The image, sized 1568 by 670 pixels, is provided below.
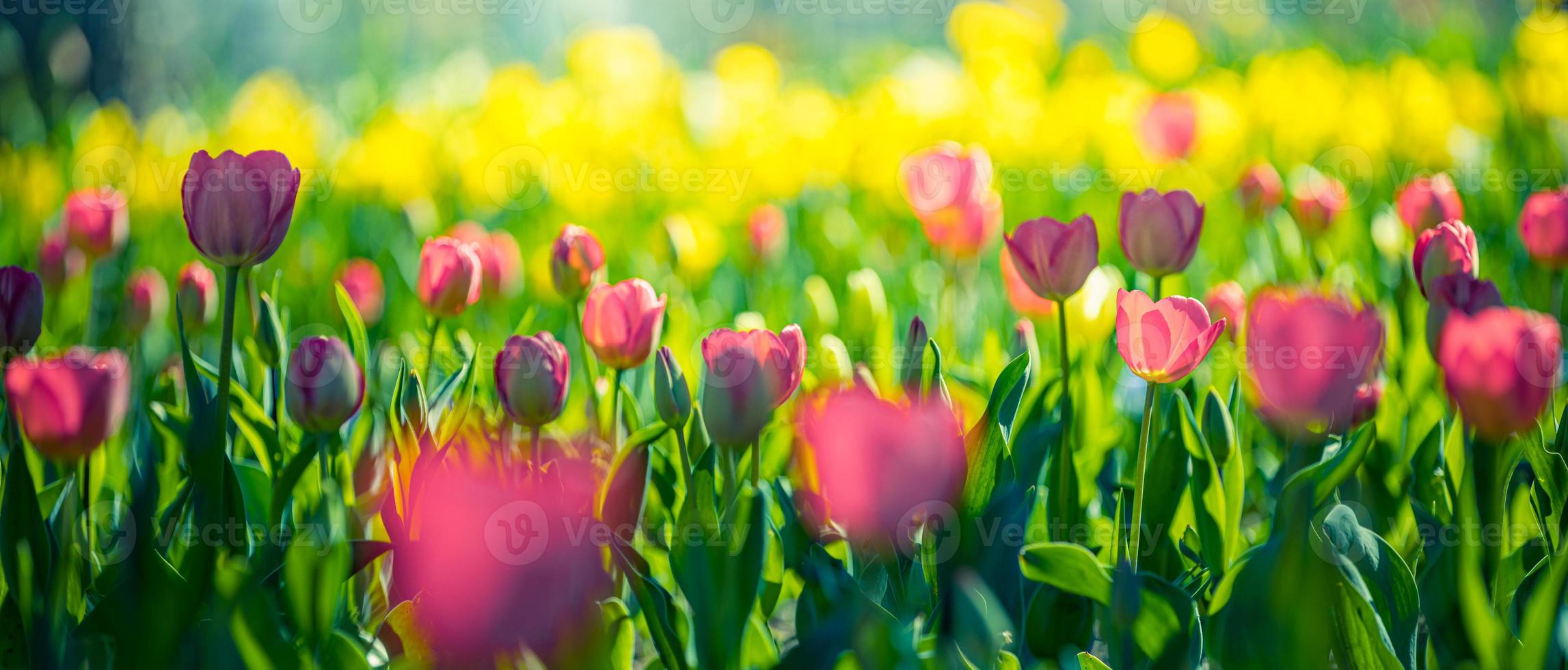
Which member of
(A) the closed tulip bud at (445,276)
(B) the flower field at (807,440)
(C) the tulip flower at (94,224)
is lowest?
(B) the flower field at (807,440)

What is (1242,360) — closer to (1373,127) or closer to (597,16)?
(1373,127)

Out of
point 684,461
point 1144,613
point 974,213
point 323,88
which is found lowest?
point 1144,613

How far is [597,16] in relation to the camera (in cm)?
606

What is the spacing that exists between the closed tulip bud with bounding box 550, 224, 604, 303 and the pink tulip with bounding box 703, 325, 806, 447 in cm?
40

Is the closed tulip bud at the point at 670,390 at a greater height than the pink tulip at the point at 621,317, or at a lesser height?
lesser

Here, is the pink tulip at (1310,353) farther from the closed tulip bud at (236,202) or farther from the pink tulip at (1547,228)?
the closed tulip bud at (236,202)

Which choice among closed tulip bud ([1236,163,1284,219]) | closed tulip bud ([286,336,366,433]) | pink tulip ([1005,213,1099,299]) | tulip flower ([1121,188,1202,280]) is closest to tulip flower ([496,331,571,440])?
closed tulip bud ([286,336,366,433])

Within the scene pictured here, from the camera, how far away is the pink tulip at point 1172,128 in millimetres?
2305

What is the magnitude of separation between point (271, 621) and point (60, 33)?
379 centimetres

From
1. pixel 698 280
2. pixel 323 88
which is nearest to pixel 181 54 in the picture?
pixel 323 88

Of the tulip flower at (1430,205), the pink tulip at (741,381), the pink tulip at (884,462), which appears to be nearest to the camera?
the pink tulip at (884,462)

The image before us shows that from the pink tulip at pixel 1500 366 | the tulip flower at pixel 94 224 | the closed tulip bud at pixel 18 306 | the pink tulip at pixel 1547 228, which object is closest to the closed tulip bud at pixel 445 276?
the closed tulip bud at pixel 18 306

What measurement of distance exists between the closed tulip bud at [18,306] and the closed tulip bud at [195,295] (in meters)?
0.30

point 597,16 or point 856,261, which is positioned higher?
point 597,16
